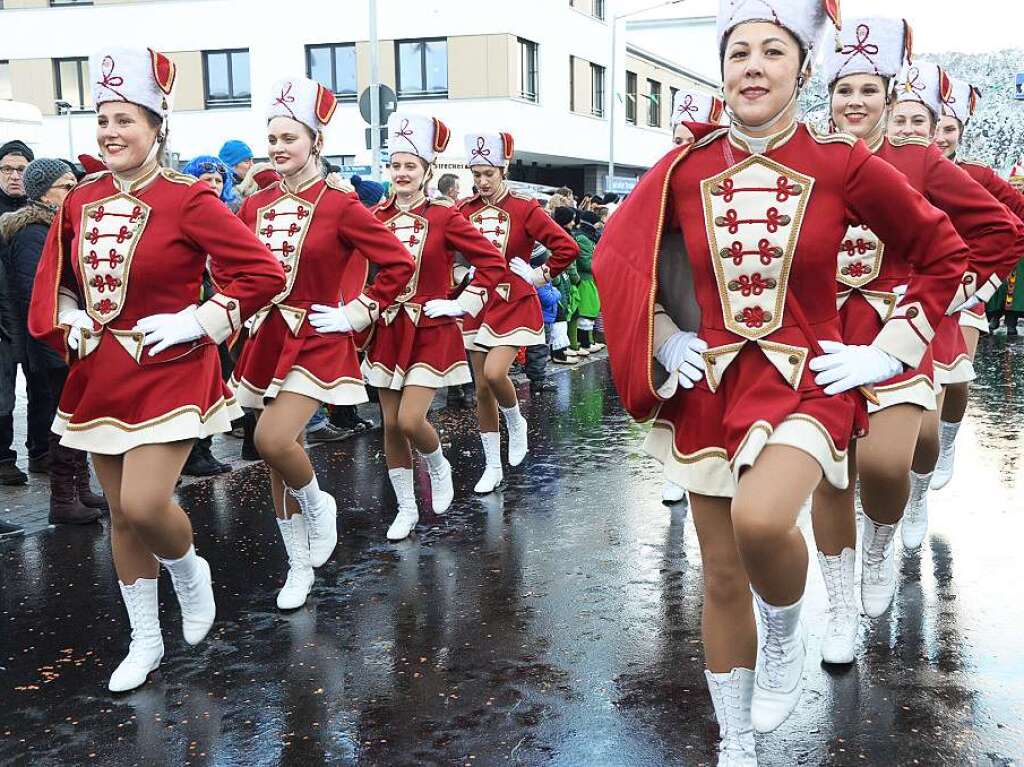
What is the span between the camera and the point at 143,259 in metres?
4.24

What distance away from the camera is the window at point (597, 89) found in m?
35.5

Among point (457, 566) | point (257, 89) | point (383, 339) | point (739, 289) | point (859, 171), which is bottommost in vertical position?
point (457, 566)

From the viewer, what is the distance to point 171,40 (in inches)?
1230

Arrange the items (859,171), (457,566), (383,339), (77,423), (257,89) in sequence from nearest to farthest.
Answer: (859,171)
(77,423)
(457,566)
(383,339)
(257,89)

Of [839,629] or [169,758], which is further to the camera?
[839,629]

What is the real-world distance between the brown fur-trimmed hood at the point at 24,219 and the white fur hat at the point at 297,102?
241cm

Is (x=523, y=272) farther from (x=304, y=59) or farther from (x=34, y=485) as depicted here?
(x=304, y=59)

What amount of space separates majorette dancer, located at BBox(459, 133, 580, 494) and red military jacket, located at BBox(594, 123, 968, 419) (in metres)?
4.20

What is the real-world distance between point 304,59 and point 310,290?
27.1 meters

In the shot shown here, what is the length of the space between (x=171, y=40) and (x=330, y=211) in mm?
28487

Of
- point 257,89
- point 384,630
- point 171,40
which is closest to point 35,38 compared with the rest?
point 171,40

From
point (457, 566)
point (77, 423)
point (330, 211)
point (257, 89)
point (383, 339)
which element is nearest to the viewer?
point (77, 423)

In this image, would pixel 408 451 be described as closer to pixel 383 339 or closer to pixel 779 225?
pixel 383 339

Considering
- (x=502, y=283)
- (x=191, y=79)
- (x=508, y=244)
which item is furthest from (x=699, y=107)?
(x=191, y=79)
